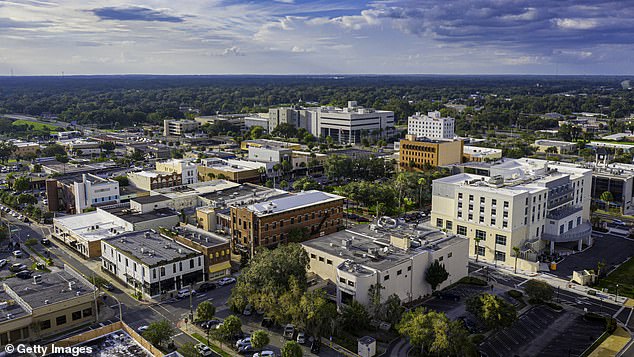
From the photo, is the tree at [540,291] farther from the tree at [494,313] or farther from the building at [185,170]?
the building at [185,170]

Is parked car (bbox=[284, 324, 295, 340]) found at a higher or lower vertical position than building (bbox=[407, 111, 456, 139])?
lower

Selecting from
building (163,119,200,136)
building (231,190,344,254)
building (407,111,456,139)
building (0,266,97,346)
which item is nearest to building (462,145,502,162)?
building (407,111,456,139)

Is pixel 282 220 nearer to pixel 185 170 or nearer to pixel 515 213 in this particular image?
pixel 515 213

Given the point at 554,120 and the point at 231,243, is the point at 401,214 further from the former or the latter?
the point at 554,120

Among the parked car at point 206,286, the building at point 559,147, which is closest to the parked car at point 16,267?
the parked car at point 206,286

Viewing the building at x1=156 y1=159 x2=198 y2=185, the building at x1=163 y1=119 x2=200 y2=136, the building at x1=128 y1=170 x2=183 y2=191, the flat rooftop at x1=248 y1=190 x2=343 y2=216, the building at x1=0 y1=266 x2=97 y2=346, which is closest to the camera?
the building at x1=0 y1=266 x2=97 y2=346

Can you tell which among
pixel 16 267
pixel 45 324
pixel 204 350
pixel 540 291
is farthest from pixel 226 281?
pixel 540 291

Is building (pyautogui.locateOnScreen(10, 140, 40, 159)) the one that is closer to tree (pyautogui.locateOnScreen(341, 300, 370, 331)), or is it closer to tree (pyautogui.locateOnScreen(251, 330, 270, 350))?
tree (pyautogui.locateOnScreen(251, 330, 270, 350))

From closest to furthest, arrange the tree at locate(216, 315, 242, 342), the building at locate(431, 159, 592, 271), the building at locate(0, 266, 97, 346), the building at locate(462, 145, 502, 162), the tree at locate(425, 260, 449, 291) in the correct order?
1. the tree at locate(216, 315, 242, 342)
2. the building at locate(0, 266, 97, 346)
3. the tree at locate(425, 260, 449, 291)
4. the building at locate(431, 159, 592, 271)
5. the building at locate(462, 145, 502, 162)
